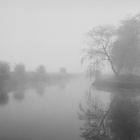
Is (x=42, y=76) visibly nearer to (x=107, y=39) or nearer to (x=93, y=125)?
A: (x=107, y=39)

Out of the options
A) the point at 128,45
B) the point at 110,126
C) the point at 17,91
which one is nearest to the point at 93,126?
the point at 110,126

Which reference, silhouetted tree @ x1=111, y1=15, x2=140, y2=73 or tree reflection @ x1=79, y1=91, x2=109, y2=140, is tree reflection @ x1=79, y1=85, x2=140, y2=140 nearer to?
tree reflection @ x1=79, y1=91, x2=109, y2=140

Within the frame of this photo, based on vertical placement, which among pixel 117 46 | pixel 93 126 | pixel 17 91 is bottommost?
pixel 17 91

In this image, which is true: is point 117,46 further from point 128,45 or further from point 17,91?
point 17,91

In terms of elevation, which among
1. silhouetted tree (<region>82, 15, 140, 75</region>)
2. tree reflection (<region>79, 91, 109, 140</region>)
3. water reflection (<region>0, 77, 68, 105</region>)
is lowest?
water reflection (<region>0, 77, 68, 105</region>)

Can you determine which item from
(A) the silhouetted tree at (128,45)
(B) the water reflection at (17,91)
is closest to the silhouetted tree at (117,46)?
(A) the silhouetted tree at (128,45)

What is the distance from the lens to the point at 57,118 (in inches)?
281

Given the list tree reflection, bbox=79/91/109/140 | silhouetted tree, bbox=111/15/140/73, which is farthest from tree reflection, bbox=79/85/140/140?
silhouetted tree, bbox=111/15/140/73

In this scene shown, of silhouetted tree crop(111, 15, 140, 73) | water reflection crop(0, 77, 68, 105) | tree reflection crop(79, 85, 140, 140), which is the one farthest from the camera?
silhouetted tree crop(111, 15, 140, 73)

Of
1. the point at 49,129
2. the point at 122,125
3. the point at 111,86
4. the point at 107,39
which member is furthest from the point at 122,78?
the point at 49,129

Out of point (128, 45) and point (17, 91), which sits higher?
point (128, 45)

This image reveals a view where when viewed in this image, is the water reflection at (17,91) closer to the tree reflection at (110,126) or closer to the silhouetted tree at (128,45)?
the tree reflection at (110,126)

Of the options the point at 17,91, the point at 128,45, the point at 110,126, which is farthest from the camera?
the point at 128,45

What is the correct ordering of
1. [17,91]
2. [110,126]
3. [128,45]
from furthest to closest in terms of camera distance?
[128,45] < [17,91] < [110,126]
